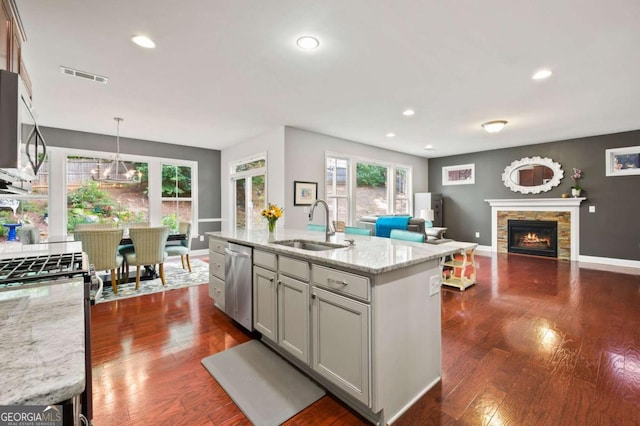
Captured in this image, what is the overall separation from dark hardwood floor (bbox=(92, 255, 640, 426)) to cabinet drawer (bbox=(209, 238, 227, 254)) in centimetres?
74

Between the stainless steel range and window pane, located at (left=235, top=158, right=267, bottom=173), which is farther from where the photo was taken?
window pane, located at (left=235, top=158, right=267, bottom=173)

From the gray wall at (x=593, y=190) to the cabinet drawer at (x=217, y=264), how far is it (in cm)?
692

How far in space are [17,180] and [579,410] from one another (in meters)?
3.46

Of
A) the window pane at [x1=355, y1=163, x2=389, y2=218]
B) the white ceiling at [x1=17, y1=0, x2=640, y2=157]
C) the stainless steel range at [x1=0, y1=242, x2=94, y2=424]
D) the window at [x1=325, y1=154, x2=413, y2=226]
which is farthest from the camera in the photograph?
the window pane at [x1=355, y1=163, x2=389, y2=218]

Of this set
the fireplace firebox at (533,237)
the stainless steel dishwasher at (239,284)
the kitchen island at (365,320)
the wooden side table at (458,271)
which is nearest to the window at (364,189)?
the wooden side table at (458,271)

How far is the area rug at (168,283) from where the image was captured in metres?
3.87

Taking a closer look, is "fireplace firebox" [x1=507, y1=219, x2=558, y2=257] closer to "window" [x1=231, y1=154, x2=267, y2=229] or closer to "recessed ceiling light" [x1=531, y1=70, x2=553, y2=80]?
"recessed ceiling light" [x1=531, y1=70, x2=553, y2=80]

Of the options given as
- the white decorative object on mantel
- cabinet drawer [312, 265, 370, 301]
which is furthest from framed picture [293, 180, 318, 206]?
the white decorative object on mantel

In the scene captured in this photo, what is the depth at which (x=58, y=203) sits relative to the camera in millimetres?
5059

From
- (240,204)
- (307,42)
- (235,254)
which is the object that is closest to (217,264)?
Result: (235,254)

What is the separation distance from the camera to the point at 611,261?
5.70 m

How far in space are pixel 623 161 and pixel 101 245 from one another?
29.8 ft

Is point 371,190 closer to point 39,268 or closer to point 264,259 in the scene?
point 264,259

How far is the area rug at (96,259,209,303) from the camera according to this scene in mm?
3866
